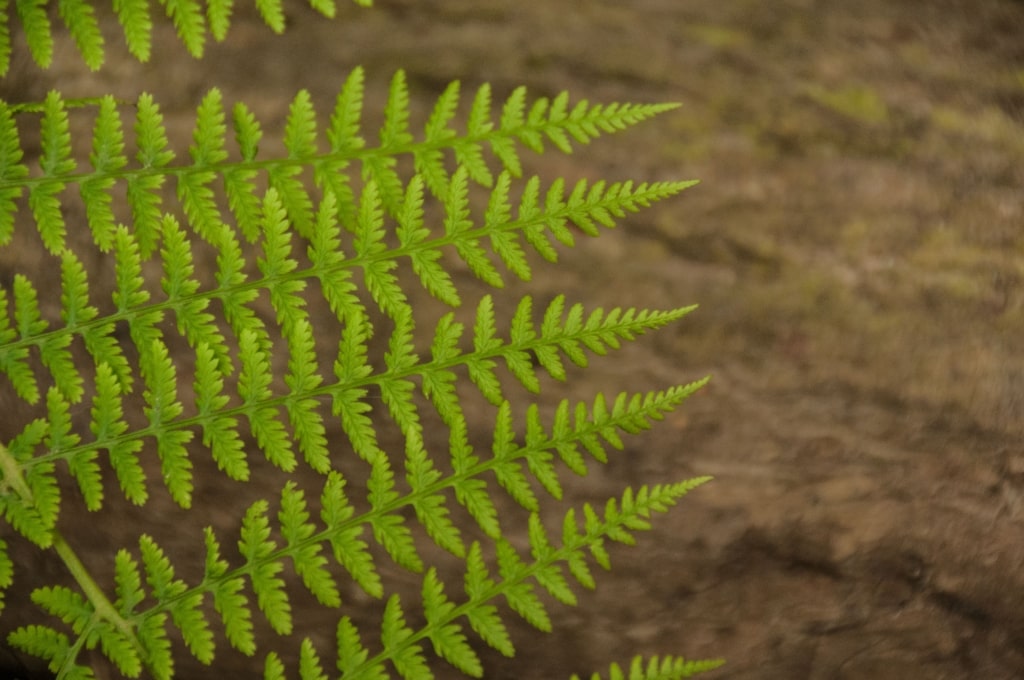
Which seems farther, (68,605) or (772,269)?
(772,269)

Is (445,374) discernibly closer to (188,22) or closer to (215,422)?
(215,422)

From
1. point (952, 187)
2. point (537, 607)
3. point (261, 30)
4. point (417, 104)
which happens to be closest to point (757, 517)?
point (537, 607)

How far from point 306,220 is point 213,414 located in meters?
0.31

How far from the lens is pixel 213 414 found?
4.50 ft

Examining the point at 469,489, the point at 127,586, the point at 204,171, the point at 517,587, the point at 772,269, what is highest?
the point at 204,171

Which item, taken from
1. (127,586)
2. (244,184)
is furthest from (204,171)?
(127,586)

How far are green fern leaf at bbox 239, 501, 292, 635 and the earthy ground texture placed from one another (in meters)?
0.38

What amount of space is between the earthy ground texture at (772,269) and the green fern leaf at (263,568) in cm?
38

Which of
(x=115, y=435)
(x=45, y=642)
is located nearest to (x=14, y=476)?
(x=115, y=435)

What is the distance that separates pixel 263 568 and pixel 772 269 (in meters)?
0.99

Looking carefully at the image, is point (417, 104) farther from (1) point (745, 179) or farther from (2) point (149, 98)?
(1) point (745, 179)

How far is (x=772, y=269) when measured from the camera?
1694 millimetres

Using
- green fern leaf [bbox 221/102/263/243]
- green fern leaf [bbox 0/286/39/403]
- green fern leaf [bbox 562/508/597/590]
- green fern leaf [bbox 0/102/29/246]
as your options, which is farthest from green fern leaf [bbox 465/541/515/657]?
green fern leaf [bbox 0/102/29/246]

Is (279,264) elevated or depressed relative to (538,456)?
elevated
